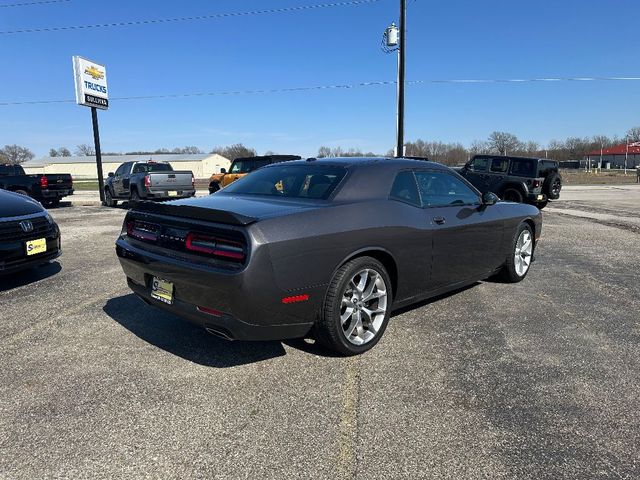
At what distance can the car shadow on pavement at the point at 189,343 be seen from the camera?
3.35 meters

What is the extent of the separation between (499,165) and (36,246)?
1305 centimetres

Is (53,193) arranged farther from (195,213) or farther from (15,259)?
(195,213)

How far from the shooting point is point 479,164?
1487 cm

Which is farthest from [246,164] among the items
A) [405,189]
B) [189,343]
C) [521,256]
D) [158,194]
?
[189,343]

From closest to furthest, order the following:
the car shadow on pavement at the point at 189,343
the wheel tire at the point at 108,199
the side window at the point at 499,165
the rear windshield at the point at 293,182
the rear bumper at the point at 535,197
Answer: the car shadow on pavement at the point at 189,343, the rear windshield at the point at 293,182, the rear bumper at the point at 535,197, the side window at the point at 499,165, the wheel tire at the point at 108,199

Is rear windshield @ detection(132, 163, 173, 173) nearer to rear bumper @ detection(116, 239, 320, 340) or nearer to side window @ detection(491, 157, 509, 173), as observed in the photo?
side window @ detection(491, 157, 509, 173)

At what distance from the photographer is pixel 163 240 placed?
10.9 ft

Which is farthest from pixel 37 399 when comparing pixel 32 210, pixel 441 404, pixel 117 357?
pixel 32 210

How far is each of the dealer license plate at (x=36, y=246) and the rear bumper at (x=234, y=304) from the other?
273 cm

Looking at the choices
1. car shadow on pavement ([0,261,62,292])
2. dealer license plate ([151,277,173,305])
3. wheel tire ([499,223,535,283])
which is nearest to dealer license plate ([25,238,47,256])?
car shadow on pavement ([0,261,62,292])

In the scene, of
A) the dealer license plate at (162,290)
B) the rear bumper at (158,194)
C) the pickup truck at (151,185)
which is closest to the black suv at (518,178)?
the pickup truck at (151,185)

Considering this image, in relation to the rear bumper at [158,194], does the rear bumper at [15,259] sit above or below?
below

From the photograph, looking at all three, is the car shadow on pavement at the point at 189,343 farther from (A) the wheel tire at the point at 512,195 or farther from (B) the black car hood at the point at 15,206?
(A) the wheel tire at the point at 512,195

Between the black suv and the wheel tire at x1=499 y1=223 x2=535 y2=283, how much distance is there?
8.83m
